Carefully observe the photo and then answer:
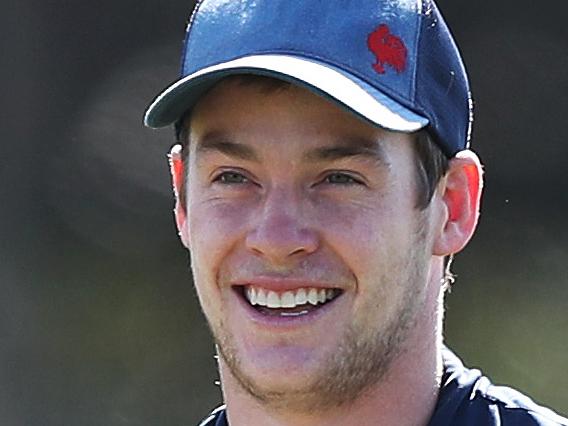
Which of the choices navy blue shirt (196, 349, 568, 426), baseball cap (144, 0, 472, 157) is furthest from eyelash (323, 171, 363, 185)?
navy blue shirt (196, 349, 568, 426)

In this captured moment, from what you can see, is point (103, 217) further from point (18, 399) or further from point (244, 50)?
point (244, 50)

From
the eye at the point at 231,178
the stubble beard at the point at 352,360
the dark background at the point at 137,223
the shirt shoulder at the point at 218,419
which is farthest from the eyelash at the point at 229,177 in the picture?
the dark background at the point at 137,223

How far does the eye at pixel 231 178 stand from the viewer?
6.56 ft

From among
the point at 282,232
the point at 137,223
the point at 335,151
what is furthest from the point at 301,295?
the point at 137,223

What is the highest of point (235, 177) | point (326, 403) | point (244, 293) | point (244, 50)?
point (244, 50)

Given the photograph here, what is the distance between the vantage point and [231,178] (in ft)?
6.61

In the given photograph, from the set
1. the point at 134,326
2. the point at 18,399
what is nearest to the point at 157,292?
A: the point at 134,326

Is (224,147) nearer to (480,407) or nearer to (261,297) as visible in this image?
(261,297)

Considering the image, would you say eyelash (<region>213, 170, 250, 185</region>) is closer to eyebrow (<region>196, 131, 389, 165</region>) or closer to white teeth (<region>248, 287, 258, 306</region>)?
eyebrow (<region>196, 131, 389, 165</region>)

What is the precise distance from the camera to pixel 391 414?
6.77ft

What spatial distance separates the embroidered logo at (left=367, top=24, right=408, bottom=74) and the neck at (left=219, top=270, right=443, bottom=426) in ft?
1.14

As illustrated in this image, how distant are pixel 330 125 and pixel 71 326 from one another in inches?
95.8

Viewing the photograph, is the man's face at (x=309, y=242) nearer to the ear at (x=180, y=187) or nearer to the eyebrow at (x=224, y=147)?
the eyebrow at (x=224, y=147)

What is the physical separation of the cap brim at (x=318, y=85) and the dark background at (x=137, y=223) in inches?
85.8
